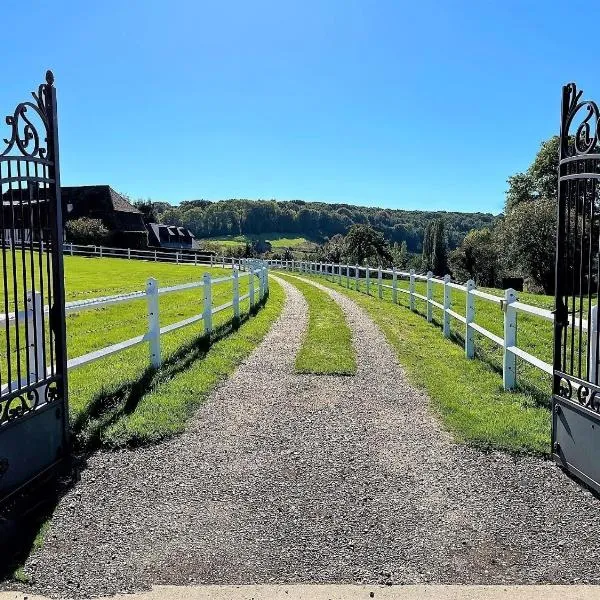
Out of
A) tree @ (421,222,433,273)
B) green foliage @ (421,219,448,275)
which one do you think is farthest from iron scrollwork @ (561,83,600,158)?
tree @ (421,222,433,273)

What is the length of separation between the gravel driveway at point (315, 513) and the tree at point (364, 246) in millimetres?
60349

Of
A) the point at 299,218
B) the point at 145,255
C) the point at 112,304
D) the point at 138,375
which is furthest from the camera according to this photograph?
the point at 299,218

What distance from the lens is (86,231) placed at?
55438mm

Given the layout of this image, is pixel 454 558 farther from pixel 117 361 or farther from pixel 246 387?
pixel 117 361

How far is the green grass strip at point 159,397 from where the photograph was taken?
5266mm

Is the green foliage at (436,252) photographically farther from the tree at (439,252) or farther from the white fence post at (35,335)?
the white fence post at (35,335)

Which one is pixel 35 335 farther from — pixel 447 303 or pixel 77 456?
pixel 447 303

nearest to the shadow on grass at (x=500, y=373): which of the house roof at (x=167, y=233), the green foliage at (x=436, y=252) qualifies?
the house roof at (x=167, y=233)

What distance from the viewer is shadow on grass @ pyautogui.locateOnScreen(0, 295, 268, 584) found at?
→ 3.41 m

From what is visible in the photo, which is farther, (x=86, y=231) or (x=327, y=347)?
(x=86, y=231)

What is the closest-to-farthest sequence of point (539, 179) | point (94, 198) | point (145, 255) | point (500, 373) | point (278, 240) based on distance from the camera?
point (500, 373) < point (539, 179) < point (145, 255) < point (94, 198) < point (278, 240)

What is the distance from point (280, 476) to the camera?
14.7ft

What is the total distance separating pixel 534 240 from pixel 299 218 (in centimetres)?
12632

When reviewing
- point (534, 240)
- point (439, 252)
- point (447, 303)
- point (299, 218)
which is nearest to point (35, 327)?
point (447, 303)
